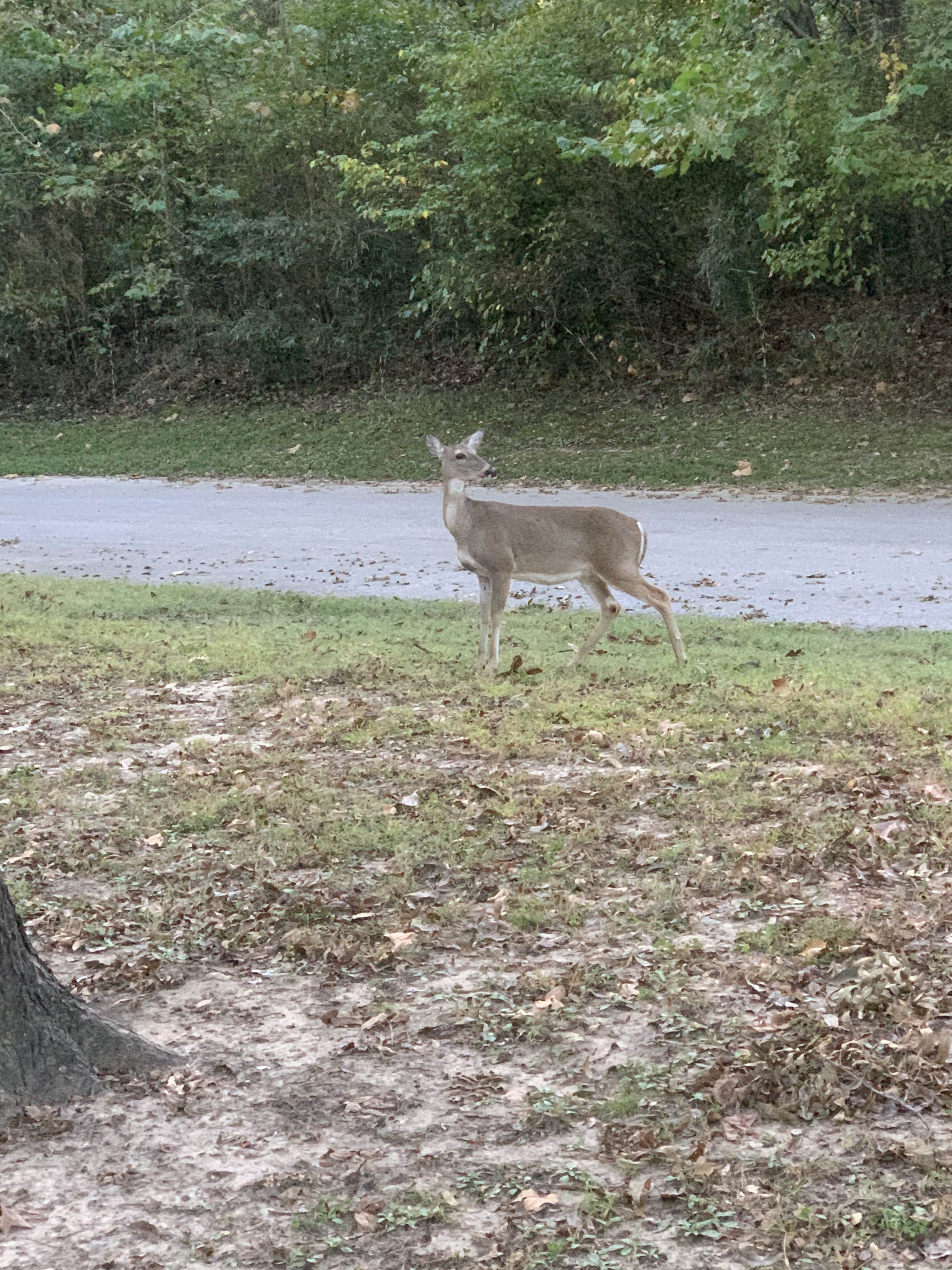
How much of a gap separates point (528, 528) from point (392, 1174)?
6070 millimetres

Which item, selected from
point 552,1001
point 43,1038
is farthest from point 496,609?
point 43,1038

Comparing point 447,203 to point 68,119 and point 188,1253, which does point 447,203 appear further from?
point 188,1253

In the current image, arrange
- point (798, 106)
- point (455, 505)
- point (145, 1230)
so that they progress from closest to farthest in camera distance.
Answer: point (145, 1230) → point (455, 505) → point (798, 106)

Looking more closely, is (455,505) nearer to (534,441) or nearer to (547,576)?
(547,576)

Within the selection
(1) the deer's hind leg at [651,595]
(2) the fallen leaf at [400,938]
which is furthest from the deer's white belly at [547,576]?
(2) the fallen leaf at [400,938]

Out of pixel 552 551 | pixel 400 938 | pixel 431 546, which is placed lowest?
pixel 400 938

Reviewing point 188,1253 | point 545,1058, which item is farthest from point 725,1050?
point 188,1253

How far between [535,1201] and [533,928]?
Result: 173 centimetres

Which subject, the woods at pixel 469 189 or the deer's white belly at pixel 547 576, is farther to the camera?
the woods at pixel 469 189

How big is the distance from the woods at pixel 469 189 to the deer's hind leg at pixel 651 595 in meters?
9.18

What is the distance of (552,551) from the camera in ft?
31.0

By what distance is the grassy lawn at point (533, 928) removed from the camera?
3627mm

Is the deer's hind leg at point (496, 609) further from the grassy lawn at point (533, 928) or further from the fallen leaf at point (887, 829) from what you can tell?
the fallen leaf at point (887, 829)

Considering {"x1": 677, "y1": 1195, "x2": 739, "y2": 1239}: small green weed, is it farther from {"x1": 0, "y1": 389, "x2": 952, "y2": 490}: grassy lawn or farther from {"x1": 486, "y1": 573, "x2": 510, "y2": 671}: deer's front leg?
{"x1": 0, "y1": 389, "x2": 952, "y2": 490}: grassy lawn
